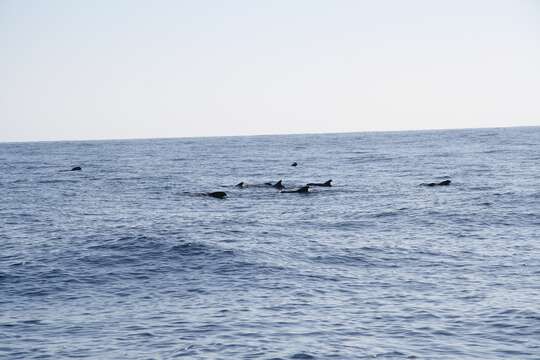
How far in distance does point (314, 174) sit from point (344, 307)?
174 ft

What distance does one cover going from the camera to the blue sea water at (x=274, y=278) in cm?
1575

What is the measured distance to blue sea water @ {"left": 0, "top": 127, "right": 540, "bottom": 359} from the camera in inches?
620

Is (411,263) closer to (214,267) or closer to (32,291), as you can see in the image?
(214,267)

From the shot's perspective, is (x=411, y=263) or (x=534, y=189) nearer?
(x=411, y=263)

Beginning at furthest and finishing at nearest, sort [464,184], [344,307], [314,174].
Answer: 1. [314,174]
2. [464,184]
3. [344,307]

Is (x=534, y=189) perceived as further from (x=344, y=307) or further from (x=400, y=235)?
(x=344, y=307)

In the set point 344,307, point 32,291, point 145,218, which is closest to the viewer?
point 344,307

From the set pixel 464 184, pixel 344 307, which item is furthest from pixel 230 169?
pixel 344 307

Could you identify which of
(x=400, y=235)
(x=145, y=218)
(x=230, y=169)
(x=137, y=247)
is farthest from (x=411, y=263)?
(x=230, y=169)

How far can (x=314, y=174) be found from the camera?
71438 millimetres

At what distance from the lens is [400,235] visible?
100ft

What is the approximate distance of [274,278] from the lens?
22.4 m

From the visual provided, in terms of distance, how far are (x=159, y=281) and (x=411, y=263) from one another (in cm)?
1025

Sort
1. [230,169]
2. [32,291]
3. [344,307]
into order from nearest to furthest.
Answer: [344,307]
[32,291]
[230,169]
